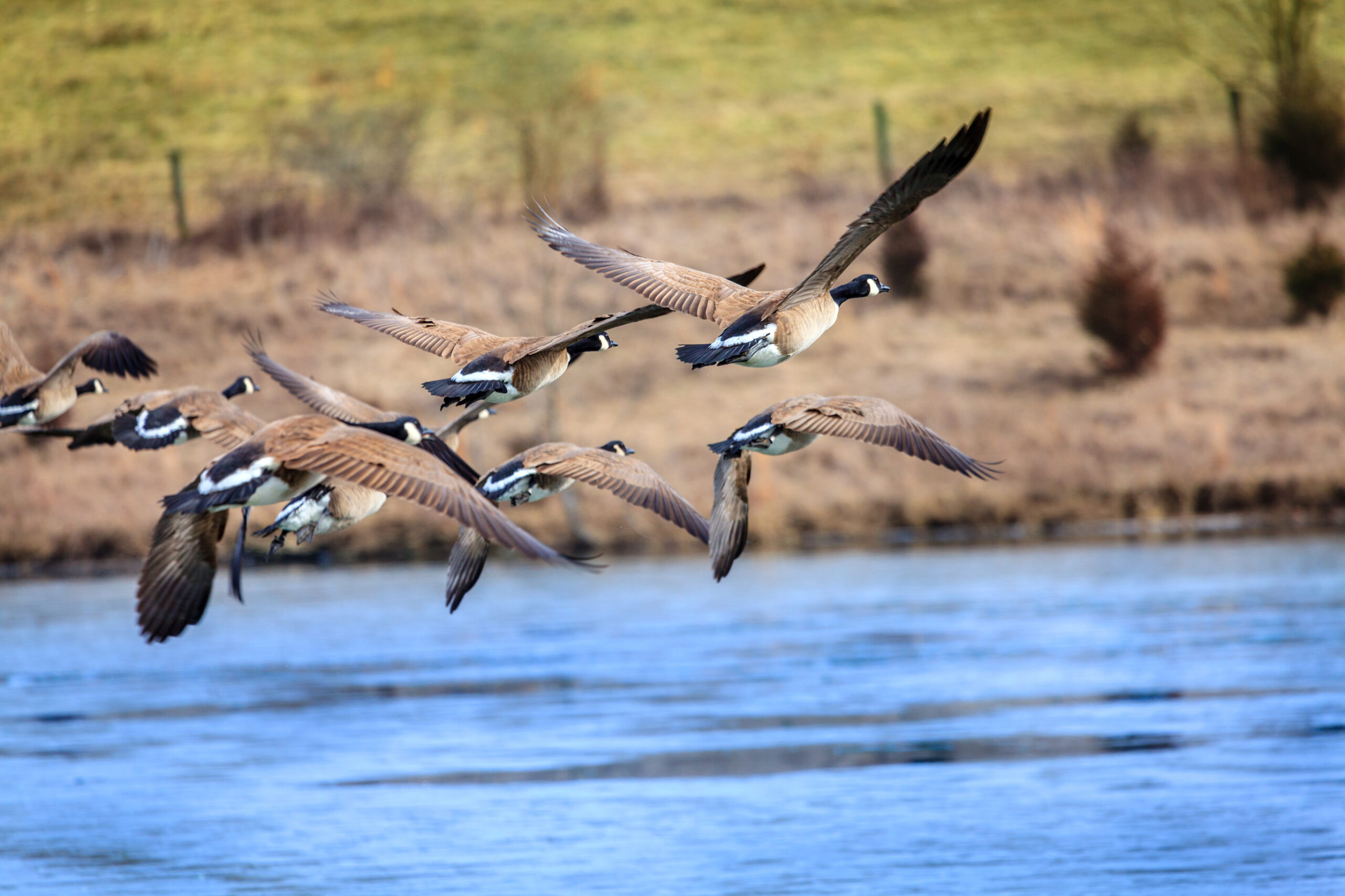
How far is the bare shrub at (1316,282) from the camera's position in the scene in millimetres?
41844

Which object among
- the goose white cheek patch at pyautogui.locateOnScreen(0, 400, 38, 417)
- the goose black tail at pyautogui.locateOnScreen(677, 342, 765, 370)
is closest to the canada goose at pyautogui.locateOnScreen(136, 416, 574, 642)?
A: the goose black tail at pyautogui.locateOnScreen(677, 342, 765, 370)

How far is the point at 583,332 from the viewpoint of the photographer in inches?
358

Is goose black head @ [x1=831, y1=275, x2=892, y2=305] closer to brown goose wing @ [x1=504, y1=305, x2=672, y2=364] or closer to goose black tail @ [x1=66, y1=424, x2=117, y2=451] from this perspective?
brown goose wing @ [x1=504, y1=305, x2=672, y2=364]

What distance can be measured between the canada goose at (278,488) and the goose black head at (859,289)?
2.70 m

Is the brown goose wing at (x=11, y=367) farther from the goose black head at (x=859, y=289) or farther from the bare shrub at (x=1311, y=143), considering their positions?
the bare shrub at (x=1311, y=143)

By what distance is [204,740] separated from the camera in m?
21.0

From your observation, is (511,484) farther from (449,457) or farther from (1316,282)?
(1316,282)

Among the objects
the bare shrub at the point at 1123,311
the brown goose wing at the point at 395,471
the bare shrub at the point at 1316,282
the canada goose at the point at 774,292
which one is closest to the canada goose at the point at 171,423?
Result: the brown goose wing at the point at 395,471

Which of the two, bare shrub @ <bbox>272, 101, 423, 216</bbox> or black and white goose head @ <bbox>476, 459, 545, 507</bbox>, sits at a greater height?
black and white goose head @ <bbox>476, 459, 545, 507</bbox>

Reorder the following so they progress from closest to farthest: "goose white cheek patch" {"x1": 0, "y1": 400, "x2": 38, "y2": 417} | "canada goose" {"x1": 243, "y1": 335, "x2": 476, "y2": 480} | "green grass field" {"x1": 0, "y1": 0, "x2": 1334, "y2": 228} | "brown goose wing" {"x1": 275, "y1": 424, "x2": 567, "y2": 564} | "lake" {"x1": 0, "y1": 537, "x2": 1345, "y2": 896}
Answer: "brown goose wing" {"x1": 275, "y1": 424, "x2": 567, "y2": 564} < "goose white cheek patch" {"x1": 0, "y1": 400, "x2": 38, "y2": 417} < "canada goose" {"x1": 243, "y1": 335, "x2": 476, "y2": 480} < "lake" {"x1": 0, "y1": 537, "x2": 1345, "y2": 896} < "green grass field" {"x1": 0, "y1": 0, "x2": 1334, "y2": 228}

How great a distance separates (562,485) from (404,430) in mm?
1271

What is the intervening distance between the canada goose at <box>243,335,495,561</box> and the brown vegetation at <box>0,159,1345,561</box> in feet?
73.0

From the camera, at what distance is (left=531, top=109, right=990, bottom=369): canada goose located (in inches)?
326

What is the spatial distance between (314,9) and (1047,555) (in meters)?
52.4
